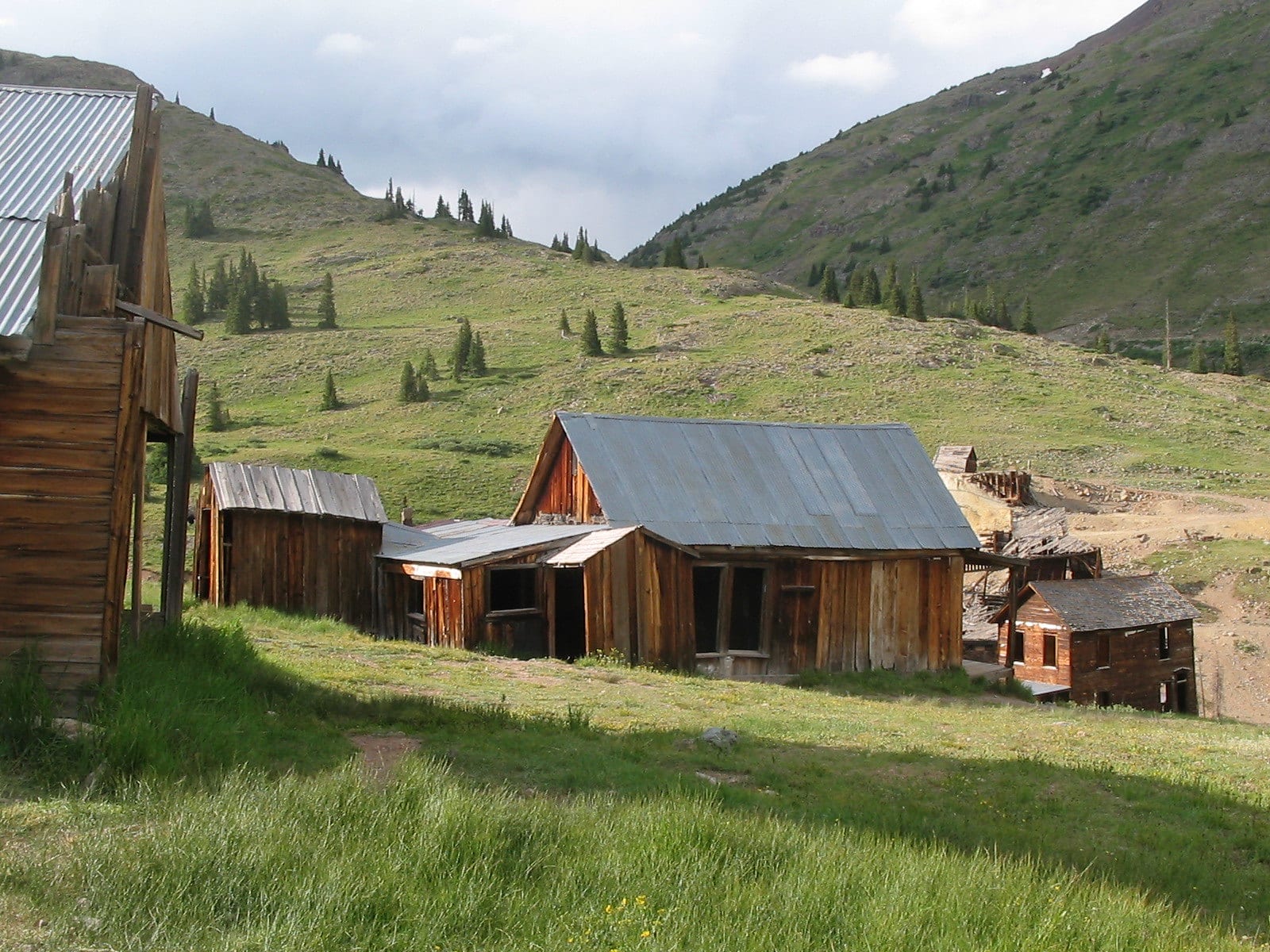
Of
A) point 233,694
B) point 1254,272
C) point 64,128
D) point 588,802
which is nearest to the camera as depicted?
point 588,802

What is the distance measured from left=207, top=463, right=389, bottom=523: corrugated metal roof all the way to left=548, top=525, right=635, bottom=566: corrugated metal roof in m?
5.75

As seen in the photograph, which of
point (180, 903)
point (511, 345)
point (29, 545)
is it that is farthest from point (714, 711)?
point (511, 345)

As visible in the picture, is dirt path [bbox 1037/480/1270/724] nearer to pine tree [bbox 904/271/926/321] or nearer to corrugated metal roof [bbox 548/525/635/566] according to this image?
corrugated metal roof [bbox 548/525/635/566]

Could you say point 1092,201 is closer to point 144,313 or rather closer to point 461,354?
point 461,354

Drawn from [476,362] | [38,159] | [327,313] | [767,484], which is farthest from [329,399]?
[38,159]

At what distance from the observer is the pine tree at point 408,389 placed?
56.6 meters

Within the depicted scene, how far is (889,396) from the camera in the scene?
190 ft

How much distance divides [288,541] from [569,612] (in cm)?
553

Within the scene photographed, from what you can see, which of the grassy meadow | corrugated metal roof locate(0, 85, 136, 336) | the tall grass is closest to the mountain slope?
the grassy meadow

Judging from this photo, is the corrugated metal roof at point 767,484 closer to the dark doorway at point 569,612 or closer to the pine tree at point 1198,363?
the dark doorway at point 569,612

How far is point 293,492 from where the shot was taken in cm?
2328

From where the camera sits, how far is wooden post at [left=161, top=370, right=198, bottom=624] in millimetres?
13508

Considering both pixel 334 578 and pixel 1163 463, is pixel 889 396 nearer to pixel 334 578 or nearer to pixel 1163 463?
pixel 1163 463

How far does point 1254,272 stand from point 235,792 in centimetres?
12885
